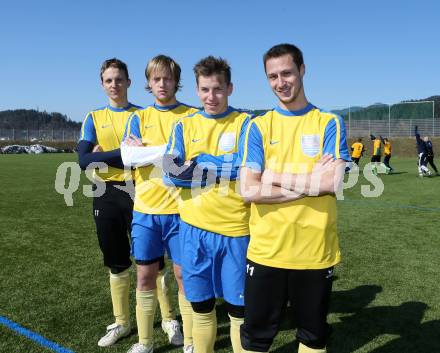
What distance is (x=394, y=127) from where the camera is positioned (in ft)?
129

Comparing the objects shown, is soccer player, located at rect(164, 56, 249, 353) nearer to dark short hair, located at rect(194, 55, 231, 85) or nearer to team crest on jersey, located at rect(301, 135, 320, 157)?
dark short hair, located at rect(194, 55, 231, 85)

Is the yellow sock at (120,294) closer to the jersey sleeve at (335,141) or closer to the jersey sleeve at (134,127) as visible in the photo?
the jersey sleeve at (134,127)

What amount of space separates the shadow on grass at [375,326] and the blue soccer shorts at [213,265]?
1.12m

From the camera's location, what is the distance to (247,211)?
9.38 feet

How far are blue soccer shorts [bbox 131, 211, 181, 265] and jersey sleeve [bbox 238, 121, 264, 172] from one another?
3.18 ft

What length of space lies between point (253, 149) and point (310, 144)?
1.06 feet

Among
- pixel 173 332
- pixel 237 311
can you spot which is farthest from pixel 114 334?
pixel 237 311

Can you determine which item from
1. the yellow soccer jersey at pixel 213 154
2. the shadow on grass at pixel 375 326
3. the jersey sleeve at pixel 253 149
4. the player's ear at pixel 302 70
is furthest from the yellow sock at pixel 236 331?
the player's ear at pixel 302 70

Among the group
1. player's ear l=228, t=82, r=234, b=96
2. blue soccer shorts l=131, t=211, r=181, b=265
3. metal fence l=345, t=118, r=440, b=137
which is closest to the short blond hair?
player's ear l=228, t=82, r=234, b=96

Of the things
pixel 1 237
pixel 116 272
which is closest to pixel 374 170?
pixel 1 237

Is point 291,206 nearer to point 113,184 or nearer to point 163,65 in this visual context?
point 163,65

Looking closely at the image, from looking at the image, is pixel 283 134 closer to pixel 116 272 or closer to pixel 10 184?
pixel 116 272

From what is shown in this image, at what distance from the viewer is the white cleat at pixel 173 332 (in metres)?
3.72

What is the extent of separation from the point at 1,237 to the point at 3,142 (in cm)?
4843
